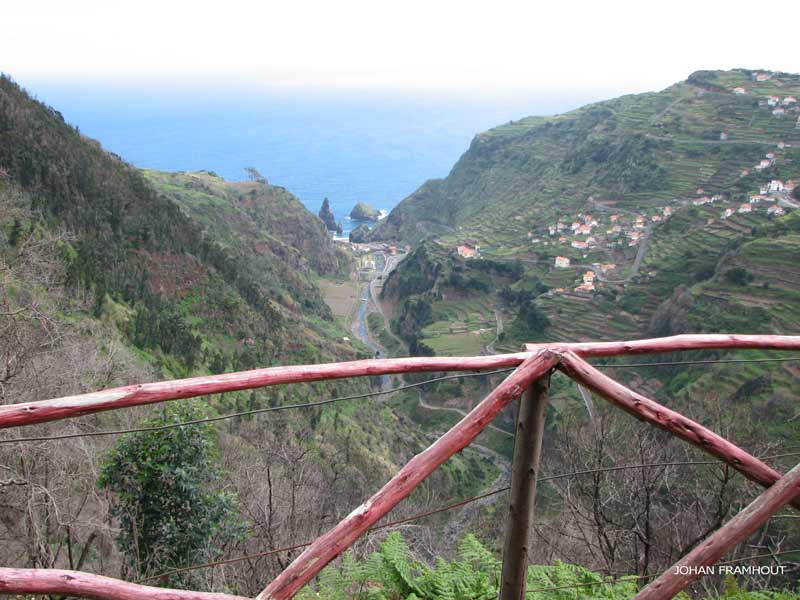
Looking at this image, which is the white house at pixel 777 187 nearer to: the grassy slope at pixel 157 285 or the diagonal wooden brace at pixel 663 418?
the grassy slope at pixel 157 285

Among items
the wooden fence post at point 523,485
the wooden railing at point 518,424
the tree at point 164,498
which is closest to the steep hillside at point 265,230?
the tree at point 164,498

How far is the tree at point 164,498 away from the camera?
21.4 feet

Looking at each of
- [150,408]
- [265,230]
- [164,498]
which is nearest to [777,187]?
[265,230]

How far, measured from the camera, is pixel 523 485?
1.74m

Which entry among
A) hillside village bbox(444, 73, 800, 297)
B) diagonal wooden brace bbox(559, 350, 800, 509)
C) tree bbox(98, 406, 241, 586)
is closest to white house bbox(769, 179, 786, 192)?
hillside village bbox(444, 73, 800, 297)

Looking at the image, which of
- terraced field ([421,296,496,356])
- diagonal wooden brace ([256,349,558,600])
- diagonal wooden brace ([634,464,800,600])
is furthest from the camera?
terraced field ([421,296,496,356])

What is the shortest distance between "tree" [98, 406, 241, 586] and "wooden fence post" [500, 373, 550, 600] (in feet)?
18.5

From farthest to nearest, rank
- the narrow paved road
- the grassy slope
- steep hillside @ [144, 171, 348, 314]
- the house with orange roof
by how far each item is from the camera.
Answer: the house with orange roof
steep hillside @ [144, 171, 348, 314]
the narrow paved road
the grassy slope

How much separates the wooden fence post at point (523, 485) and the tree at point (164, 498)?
18.5ft

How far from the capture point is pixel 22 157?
80.6 ft

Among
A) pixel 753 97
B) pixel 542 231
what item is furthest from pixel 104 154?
pixel 753 97

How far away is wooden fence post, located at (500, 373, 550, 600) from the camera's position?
1.71 m

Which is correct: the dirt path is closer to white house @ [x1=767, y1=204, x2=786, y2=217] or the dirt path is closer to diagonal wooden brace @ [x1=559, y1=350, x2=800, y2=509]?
white house @ [x1=767, y1=204, x2=786, y2=217]

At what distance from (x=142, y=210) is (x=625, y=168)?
190ft
